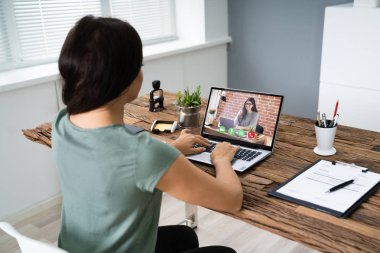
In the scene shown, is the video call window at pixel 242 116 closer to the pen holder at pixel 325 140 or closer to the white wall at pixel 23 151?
the pen holder at pixel 325 140

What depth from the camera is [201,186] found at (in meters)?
1.10

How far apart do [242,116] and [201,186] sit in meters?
0.63

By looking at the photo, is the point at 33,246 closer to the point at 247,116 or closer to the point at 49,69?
the point at 247,116

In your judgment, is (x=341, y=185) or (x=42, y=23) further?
(x=42, y=23)

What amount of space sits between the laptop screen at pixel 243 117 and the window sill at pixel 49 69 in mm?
1365

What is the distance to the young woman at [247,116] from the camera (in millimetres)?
1632

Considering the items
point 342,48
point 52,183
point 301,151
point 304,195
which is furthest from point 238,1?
point 304,195

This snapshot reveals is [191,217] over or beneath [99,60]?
beneath

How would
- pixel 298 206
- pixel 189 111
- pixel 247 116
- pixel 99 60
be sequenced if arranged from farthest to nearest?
pixel 189 111 → pixel 247 116 → pixel 298 206 → pixel 99 60

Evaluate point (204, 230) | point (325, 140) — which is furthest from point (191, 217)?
point (325, 140)

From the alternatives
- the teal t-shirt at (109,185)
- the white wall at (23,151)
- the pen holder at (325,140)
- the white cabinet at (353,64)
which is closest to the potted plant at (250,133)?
the pen holder at (325,140)

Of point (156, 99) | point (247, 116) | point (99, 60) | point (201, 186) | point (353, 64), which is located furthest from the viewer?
point (353, 64)

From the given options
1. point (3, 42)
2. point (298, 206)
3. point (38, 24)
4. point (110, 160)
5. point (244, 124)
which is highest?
point (38, 24)

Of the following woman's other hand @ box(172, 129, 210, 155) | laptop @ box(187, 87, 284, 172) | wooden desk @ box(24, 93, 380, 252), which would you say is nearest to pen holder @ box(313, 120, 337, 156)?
wooden desk @ box(24, 93, 380, 252)
